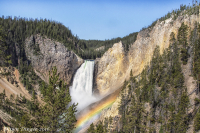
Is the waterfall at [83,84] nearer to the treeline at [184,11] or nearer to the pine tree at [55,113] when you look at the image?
the treeline at [184,11]

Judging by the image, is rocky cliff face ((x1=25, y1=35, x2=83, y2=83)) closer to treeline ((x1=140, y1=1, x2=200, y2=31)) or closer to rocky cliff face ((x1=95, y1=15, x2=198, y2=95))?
rocky cliff face ((x1=95, y1=15, x2=198, y2=95))

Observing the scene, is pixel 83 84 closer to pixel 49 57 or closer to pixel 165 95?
pixel 49 57

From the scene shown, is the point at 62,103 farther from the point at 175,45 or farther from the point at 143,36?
the point at 143,36

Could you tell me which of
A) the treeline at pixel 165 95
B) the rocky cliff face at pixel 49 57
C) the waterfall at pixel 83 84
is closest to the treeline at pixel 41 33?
the rocky cliff face at pixel 49 57

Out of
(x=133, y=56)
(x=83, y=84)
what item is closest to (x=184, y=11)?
(x=133, y=56)

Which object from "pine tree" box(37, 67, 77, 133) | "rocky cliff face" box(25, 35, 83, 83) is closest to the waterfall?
"rocky cliff face" box(25, 35, 83, 83)
